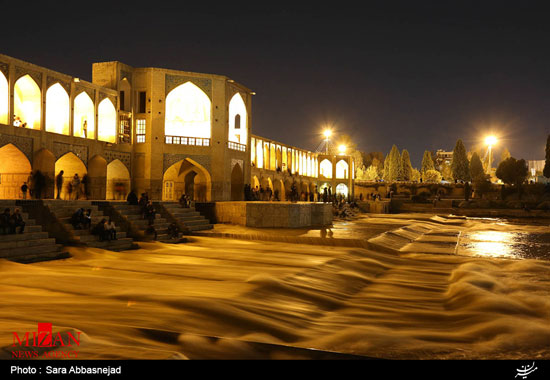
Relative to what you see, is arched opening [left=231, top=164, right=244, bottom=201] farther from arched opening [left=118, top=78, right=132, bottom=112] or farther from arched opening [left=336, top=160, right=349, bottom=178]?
arched opening [left=336, top=160, right=349, bottom=178]

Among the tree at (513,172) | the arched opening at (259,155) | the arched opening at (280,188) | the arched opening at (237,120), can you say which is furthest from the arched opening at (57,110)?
the tree at (513,172)

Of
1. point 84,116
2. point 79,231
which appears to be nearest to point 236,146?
point 84,116

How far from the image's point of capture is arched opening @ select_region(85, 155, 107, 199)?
17531 millimetres

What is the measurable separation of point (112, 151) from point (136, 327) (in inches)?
597

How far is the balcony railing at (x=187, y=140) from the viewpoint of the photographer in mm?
19312

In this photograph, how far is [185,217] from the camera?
13859mm

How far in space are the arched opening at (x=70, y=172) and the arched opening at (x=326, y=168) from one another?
30031 millimetres

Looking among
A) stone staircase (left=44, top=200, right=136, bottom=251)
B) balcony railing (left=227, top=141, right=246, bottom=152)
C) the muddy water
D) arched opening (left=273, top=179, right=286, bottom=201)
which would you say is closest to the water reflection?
the muddy water

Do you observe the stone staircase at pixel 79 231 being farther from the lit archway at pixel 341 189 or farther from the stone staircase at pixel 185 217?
the lit archway at pixel 341 189

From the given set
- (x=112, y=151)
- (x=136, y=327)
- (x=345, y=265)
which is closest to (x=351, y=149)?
(x=112, y=151)

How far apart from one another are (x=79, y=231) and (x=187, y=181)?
12292 mm

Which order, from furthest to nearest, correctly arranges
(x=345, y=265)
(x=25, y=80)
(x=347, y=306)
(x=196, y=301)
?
(x=25, y=80)
(x=345, y=265)
(x=347, y=306)
(x=196, y=301)
